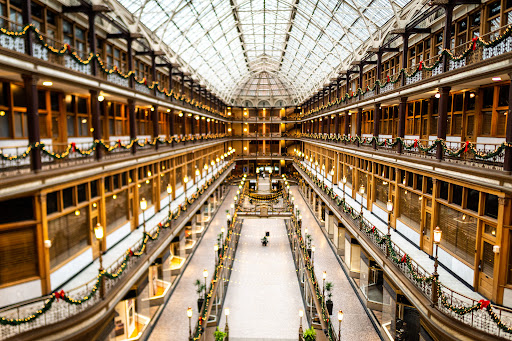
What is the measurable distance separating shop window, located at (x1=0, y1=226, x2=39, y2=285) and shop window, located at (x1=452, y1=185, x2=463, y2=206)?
54.2 feet

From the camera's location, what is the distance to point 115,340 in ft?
44.3

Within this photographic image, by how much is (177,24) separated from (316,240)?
24189 mm

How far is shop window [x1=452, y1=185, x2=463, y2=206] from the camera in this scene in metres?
13.9

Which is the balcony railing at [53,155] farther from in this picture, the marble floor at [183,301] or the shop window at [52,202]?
the marble floor at [183,301]

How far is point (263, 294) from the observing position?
77.7ft

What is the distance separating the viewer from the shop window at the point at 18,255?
1108 cm

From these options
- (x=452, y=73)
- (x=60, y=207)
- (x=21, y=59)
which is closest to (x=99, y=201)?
(x=60, y=207)

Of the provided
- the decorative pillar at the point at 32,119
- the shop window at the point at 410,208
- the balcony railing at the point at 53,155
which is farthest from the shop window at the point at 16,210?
the shop window at the point at 410,208

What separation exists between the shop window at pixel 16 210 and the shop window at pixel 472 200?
53.7ft

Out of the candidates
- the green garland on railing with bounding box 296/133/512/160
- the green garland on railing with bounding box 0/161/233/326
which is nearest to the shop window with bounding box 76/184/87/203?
the green garland on railing with bounding box 0/161/233/326

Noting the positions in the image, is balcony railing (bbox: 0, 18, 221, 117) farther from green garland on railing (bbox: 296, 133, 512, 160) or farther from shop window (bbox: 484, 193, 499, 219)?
shop window (bbox: 484, 193, 499, 219)

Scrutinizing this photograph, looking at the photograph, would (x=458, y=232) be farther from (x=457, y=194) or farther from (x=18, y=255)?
(x=18, y=255)

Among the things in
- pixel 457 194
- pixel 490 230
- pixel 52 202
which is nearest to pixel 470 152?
pixel 457 194

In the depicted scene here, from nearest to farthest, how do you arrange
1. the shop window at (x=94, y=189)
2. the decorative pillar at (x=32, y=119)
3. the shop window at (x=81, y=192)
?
1. the decorative pillar at (x=32, y=119)
2. the shop window at (x=81, y=192)
3. the shop window at (x=94, y=189)
